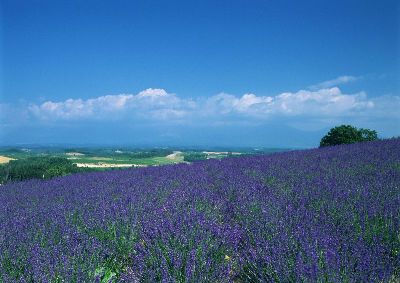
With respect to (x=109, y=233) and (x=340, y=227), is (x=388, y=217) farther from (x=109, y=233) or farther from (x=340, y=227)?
(x=109, y=233)

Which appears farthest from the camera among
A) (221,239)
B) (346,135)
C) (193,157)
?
(193,157)

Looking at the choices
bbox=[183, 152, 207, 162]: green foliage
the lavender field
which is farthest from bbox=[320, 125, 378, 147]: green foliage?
the lavender field

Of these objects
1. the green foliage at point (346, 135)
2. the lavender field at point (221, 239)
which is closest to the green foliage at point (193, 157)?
the green foliage at point (346, 135)

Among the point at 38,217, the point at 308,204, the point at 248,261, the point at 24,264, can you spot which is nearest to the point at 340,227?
the point at 308,204

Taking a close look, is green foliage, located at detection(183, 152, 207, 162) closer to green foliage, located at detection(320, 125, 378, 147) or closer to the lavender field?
green foliage, located at detection(320, 125, 378, 147)

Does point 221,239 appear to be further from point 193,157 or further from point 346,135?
point 193,157

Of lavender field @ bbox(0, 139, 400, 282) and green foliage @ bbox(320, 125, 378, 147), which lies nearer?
lavender field @ bbox(0, 139, 400, 282)

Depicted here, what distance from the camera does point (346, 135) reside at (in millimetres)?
18594

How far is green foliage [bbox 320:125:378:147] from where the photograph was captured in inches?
725

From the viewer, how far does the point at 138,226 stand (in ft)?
10.2

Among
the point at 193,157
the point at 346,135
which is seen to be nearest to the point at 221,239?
the point at 346,135

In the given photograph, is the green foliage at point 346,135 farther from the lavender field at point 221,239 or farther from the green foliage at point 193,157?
the lavender field at point 221,239

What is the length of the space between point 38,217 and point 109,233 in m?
1.02

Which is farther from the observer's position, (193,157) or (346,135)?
(193,157)
